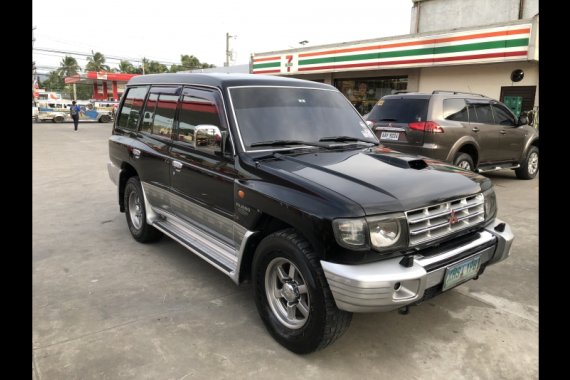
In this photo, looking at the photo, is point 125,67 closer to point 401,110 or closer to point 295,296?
point 401,110

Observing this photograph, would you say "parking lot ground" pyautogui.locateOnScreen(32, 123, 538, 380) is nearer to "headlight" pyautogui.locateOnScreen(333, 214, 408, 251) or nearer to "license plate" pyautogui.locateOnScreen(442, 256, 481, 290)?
"license plate" pyautogui.locateOnScreen(442, 256, 481, 290)

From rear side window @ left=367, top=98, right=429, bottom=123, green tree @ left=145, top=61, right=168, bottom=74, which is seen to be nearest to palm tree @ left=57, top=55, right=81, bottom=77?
green tree @ left=145, top=61, right=168, bottom=74

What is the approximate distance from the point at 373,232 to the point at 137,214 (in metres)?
3.59

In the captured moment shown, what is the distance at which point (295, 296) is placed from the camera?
2.93 m

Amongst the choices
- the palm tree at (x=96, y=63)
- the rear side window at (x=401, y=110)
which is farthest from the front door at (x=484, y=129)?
the palm tree at (x=96, y=63)

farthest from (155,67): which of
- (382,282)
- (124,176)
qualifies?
(382,282)

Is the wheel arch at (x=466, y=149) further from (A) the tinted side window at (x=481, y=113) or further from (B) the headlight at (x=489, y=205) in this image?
(B) the headlight at (x=489, y=205)

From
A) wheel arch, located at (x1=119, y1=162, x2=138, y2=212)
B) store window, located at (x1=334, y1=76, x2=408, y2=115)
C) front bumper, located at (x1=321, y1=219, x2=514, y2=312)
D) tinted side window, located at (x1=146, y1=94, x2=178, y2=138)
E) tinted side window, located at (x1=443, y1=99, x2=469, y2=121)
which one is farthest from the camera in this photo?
store window, located at (x1=334, y1=76, x2=408, y2=115)

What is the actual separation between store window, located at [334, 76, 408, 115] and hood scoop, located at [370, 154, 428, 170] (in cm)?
1431

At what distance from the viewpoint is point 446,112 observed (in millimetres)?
7516

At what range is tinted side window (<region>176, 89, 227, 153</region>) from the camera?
3.45 metres
